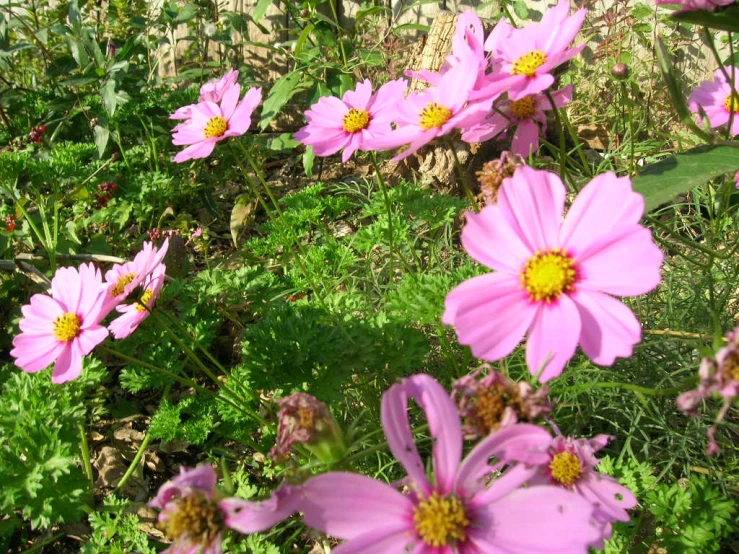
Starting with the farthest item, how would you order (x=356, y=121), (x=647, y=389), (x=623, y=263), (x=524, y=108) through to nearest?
1. (x=356, y=121)
2. (x=524, y=108)
3. (x=647, y=389)
4. (x=623, y=263)

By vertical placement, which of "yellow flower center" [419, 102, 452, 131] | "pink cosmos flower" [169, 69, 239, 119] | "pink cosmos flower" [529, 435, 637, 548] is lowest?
"pink cosmos flower" [529, 435, 637, 548]

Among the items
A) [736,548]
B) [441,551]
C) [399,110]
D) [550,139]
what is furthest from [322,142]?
[550,139]

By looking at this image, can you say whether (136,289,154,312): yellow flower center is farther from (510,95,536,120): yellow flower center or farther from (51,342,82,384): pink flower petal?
(510,95,536,120): yellow flower center

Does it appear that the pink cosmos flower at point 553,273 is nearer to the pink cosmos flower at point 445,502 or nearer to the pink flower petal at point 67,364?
the pink cosmos flower at point 445,502

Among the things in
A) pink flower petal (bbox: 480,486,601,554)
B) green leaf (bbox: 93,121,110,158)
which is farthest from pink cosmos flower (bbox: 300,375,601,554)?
green leaf (bbox: 93,121,110,158)

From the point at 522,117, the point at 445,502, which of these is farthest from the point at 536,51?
the point at 445,502

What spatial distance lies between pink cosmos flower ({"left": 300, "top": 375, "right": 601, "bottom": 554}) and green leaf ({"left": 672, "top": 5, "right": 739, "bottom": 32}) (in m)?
0.76

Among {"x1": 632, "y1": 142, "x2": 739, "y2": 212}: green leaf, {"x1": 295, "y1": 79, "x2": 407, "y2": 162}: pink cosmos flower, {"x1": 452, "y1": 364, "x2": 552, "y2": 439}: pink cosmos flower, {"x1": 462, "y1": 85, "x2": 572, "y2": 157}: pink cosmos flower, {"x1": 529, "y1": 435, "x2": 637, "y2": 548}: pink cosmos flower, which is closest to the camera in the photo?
{"x1": 452, "y1": 364, "x2": 552, "y2": 439}: pink cosmos flower

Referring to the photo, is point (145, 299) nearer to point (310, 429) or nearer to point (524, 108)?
point (310, 429)

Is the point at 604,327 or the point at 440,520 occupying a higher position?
the point at 604,327

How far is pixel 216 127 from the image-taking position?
1.46 meters

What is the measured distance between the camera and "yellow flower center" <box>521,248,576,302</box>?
2.39 feet

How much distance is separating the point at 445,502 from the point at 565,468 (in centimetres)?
37

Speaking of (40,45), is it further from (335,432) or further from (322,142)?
(335,432)
